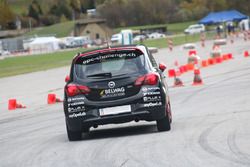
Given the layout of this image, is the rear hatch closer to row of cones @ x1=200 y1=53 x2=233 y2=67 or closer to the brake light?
the brake light

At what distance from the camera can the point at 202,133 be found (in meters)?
13.1

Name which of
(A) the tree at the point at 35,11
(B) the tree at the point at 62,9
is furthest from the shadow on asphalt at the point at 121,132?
(B) the tree at the point at 62,9

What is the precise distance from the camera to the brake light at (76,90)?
1341 centimetres

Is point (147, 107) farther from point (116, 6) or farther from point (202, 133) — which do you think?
point (116, 6)

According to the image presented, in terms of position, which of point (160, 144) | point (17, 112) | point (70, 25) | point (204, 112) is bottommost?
point (70, 25)

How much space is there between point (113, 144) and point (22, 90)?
20880 mm

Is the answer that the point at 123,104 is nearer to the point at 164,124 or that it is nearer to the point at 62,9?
the point at 164,124

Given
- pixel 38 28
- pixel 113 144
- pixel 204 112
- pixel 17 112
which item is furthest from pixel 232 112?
pixel 38 28

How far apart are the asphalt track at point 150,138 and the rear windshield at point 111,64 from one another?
1.09m

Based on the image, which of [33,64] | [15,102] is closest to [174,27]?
[33,64]

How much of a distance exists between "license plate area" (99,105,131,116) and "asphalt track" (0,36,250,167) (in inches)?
17.2

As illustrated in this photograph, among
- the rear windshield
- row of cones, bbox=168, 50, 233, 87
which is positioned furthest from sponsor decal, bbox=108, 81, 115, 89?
row of cones, bbox=168, 50, 233, 87

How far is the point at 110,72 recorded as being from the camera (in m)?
13.5

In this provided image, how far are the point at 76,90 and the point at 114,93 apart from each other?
64 cm
